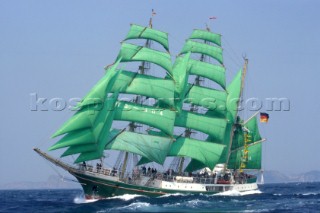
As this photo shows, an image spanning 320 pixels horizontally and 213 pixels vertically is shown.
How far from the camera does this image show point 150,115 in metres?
68.7

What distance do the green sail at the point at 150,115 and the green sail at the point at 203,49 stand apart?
41.3 feet

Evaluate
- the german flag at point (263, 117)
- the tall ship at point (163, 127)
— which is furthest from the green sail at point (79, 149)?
the german flag at point (263, 117)

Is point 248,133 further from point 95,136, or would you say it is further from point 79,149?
point 79,149

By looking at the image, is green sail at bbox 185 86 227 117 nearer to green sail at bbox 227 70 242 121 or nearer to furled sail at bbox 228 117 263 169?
green sail at bbox 227 70 242 121

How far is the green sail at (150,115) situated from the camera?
6806cm

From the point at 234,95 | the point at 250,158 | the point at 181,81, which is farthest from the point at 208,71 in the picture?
the point at 250,158

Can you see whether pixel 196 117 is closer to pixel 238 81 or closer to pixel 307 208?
pixel 238 81

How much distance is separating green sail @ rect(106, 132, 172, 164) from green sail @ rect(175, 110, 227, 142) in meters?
→ 6.49

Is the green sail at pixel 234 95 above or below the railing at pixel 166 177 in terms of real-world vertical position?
above

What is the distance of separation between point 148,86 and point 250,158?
21.2 metres

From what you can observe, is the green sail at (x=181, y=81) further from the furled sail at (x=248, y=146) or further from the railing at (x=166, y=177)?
the furled sail at (x=248, y=146)

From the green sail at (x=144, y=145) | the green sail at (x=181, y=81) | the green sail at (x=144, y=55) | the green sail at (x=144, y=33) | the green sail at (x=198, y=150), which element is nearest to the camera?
the green sail at (x=144, y=145)

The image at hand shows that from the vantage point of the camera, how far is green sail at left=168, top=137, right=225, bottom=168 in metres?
72.9

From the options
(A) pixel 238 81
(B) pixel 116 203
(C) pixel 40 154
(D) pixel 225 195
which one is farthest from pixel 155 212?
(A) pixel 238 81
